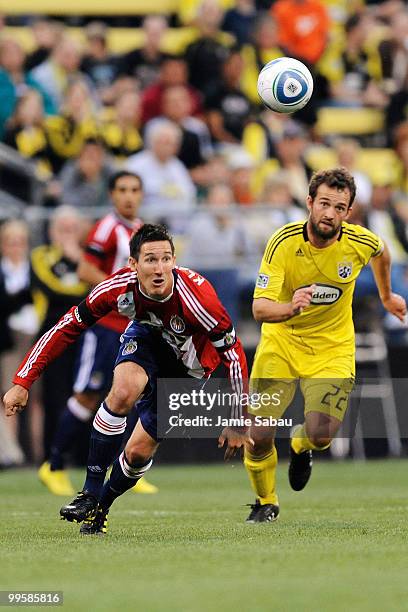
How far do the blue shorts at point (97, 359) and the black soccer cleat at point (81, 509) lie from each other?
12.8 feet

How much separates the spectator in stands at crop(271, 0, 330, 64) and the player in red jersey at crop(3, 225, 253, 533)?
11.1 meters

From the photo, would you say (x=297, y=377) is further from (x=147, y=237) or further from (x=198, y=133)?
(x=198, y=133)

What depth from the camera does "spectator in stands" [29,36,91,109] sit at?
53.9 ft

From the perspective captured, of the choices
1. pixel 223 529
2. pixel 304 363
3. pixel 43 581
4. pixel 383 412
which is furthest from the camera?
pixel 383 412

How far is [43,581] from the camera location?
5.85 m

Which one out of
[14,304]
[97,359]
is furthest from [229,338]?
[14,304]

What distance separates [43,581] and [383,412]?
9864mm

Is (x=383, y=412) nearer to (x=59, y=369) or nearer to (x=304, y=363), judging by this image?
(x=59, y=369)

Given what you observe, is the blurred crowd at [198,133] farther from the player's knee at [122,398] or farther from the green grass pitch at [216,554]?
the player's knee at [122,398]

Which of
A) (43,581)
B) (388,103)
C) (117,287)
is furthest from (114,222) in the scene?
(388,103)

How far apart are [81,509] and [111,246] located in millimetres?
4177

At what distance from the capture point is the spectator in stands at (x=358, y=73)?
19234mm

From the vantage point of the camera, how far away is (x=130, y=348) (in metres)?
7.95

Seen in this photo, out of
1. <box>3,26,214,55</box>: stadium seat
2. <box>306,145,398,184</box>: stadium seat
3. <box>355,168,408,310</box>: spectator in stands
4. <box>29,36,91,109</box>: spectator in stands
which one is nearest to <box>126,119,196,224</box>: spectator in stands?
<box>29,36,91,109</box>: spectator in stands
